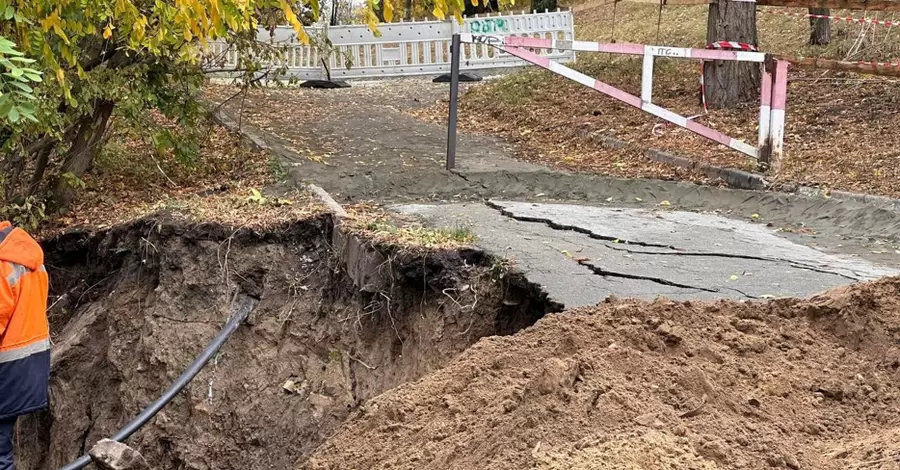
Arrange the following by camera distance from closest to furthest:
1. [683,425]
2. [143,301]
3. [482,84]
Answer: [683,425]
[143,301]
[482,84]

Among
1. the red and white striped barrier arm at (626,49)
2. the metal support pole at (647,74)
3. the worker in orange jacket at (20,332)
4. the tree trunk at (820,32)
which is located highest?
the tree trunk at (820,32)

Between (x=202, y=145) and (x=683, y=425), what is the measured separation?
8684 millimetres

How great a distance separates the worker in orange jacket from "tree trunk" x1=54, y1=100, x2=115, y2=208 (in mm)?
4067

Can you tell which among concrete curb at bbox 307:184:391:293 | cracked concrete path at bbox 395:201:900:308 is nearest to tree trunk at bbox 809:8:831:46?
cracked concrete path at bbox 395:201:900:308

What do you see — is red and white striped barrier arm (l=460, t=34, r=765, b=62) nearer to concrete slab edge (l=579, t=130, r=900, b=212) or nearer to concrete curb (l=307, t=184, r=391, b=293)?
concrete slab edge (l=579, t=130, r=900, b=212)

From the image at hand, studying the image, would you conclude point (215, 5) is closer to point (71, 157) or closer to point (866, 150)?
point (71, 157)

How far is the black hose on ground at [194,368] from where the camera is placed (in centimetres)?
603

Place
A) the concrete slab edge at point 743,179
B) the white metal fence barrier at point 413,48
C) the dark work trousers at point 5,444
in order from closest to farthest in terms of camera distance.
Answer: the dark work trousers at point 5,444 → the concrete slab edge at point 743,179 → the white metal fence barrier at point 413,48

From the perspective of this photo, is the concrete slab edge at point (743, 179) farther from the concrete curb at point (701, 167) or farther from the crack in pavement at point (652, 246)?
the crack in pavement at point (652, 246)

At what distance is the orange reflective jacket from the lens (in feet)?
14.9

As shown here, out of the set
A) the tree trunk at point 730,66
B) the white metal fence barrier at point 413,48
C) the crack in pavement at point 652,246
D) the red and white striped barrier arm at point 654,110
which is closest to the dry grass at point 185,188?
the crack in pavement at point 652,246

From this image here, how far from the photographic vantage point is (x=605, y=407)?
3.05m

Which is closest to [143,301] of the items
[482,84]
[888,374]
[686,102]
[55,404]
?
[55,404]

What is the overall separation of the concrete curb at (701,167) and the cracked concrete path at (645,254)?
40.9 inches
